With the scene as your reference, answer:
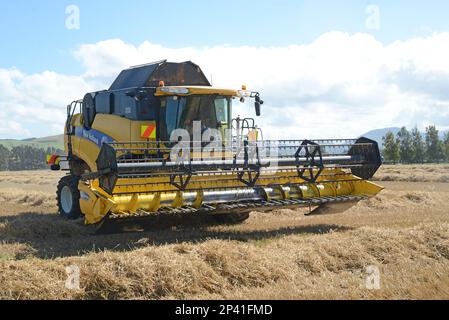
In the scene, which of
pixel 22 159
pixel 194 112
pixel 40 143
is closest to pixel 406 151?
pixel 194 112

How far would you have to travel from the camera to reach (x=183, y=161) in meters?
7.78

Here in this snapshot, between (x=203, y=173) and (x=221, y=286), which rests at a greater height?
→ (x=203, y=173)

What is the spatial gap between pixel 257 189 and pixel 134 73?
12.6 ft

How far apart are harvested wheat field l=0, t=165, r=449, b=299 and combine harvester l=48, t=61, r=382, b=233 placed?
0.48m

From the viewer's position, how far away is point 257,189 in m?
8.70

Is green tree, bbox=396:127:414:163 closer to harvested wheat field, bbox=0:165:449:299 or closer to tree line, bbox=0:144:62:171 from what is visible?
tree line, bbox=0:144:62:171

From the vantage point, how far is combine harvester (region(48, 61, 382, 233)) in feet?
24.8

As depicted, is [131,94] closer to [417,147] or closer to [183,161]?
[183,161]

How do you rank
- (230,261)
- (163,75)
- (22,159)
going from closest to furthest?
(230,261)
(163,75)
(22,159)

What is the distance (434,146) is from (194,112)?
7965cm

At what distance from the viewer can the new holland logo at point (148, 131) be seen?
934 centimetres
